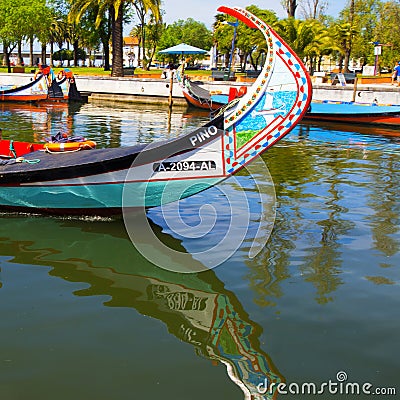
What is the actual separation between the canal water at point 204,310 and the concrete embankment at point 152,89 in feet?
54.8

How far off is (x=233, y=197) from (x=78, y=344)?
573cm

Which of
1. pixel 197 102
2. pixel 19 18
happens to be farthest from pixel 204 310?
pixel 19 18

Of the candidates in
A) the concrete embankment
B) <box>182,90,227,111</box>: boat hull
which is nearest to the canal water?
the concrete embankment

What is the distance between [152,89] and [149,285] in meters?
26.9

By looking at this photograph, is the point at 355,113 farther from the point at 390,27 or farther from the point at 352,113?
the point at 390,27

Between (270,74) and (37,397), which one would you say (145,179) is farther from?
(37,397)

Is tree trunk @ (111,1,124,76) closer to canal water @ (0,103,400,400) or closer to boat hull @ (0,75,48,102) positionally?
boat hull @ (0,75,48,102)

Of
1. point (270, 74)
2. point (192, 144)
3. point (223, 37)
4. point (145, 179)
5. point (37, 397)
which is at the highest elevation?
point (223, 37)

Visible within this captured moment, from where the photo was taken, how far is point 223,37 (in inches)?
2206

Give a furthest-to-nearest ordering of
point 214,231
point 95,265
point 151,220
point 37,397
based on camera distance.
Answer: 1. point 151,220
2. point 214,231
3. point 95,265
4. point 37,397

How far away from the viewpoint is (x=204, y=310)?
6.07 meters

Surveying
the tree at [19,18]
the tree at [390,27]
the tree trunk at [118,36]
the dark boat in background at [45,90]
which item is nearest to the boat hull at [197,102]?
the dark boat in background at [45,90]

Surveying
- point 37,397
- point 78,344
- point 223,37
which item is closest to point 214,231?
point 78,344

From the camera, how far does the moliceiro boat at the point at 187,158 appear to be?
7.69m
